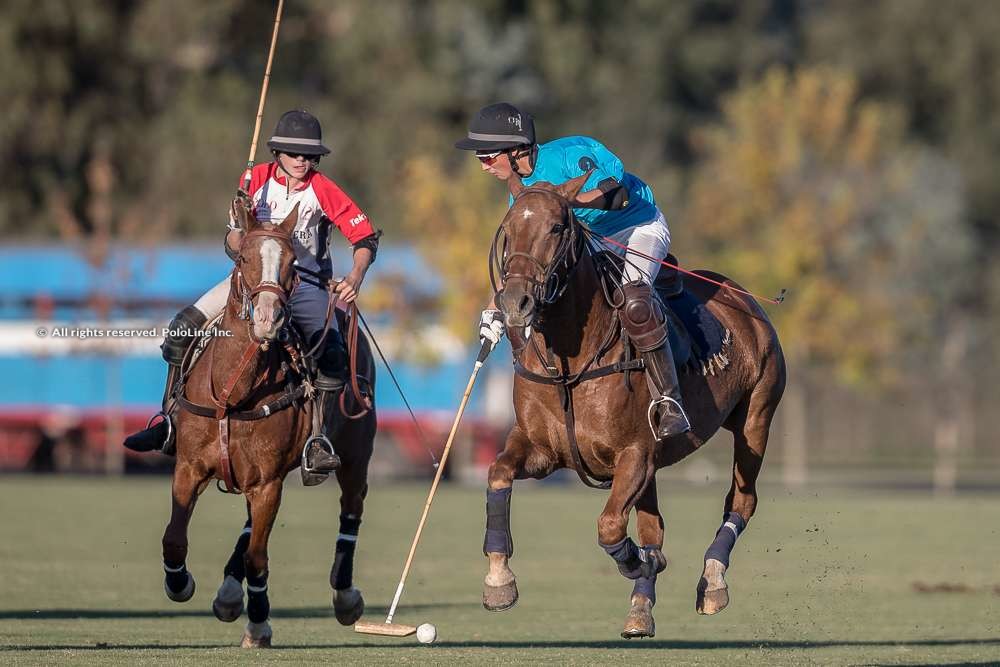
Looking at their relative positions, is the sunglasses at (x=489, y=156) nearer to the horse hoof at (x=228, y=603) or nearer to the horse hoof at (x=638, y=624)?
the horse hoof at (x=638, y=624)

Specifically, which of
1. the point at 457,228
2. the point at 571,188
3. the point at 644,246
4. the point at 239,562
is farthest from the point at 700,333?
the point at 457,228

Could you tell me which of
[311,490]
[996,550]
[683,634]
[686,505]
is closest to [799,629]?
[683,634]

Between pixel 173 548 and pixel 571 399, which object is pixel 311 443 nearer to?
pixel 173 548

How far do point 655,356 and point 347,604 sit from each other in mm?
3505

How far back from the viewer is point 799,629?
1407 centimetres

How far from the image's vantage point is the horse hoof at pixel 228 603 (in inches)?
457

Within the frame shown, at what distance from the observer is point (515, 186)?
1002 cm

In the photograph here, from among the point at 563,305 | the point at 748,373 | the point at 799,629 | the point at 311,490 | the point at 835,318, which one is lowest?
the point at 311,490

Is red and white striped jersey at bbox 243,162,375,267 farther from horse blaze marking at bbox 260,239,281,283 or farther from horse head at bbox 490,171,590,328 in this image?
horse head at bbox 490,171,590,328

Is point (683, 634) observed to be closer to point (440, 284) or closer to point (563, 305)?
point (563, 305)

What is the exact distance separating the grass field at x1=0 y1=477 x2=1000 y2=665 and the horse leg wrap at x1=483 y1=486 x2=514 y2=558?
101 cm

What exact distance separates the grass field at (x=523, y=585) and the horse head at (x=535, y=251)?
2.46 m

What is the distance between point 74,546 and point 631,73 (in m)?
39.2

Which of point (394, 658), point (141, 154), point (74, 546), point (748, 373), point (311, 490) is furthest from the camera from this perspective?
point (141, 154)
